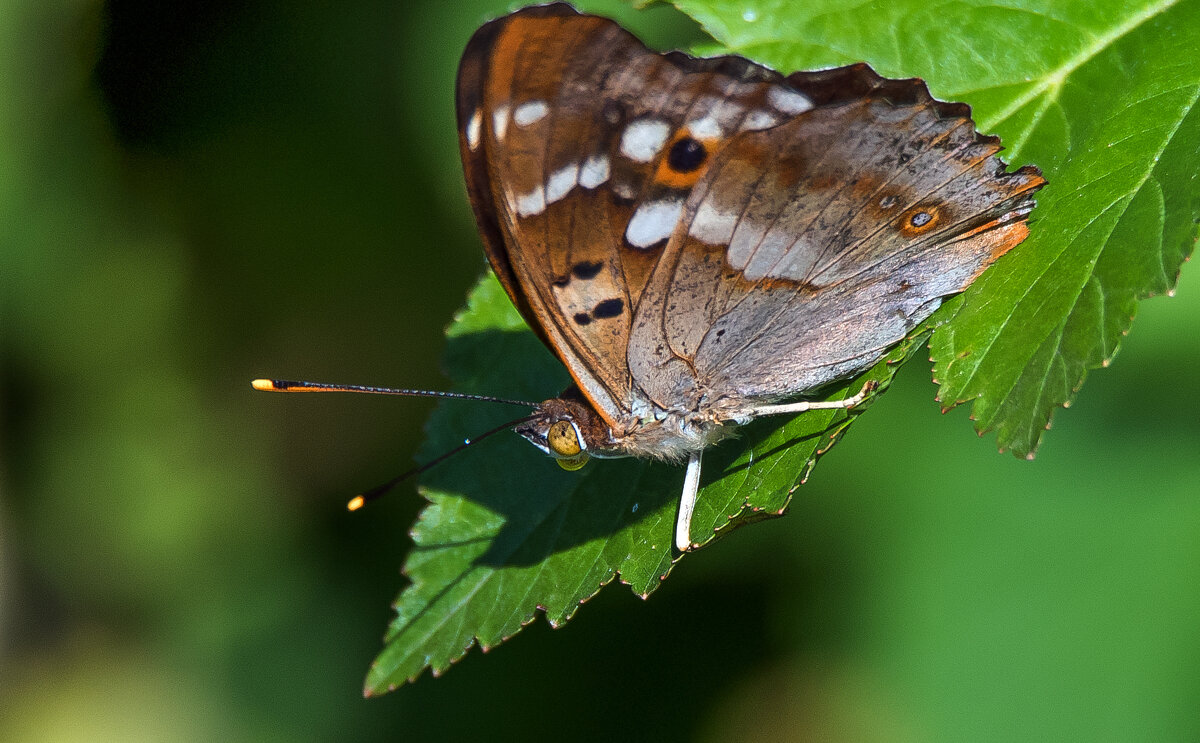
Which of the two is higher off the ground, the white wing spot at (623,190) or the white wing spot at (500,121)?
the white wing spot at (500,121)

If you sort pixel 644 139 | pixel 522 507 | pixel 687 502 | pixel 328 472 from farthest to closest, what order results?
pixel 328 472
pixel 522 507
pixel 687 502
pixel 644 139

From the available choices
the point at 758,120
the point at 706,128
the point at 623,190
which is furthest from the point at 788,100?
the point at 623,190

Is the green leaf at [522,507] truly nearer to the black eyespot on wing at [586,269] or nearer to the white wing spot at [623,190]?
the black eyespot on wing at [586,269]

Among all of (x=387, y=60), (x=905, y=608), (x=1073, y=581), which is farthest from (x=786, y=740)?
(x=387, y=60)

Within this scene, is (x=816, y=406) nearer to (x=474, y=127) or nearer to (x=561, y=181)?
(x=561, y=181)

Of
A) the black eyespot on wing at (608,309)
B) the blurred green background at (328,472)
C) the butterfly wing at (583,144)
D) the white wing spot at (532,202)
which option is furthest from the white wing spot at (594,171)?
the blurred green background at (328,472)

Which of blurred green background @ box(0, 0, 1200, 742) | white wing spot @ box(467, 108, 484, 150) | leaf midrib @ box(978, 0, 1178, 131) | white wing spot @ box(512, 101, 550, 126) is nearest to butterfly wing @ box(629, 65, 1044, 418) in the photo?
leaf midrib @ box(978, 0, 1178, 131)

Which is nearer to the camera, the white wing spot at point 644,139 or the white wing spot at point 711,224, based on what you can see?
the white wing spot at point 644,139
